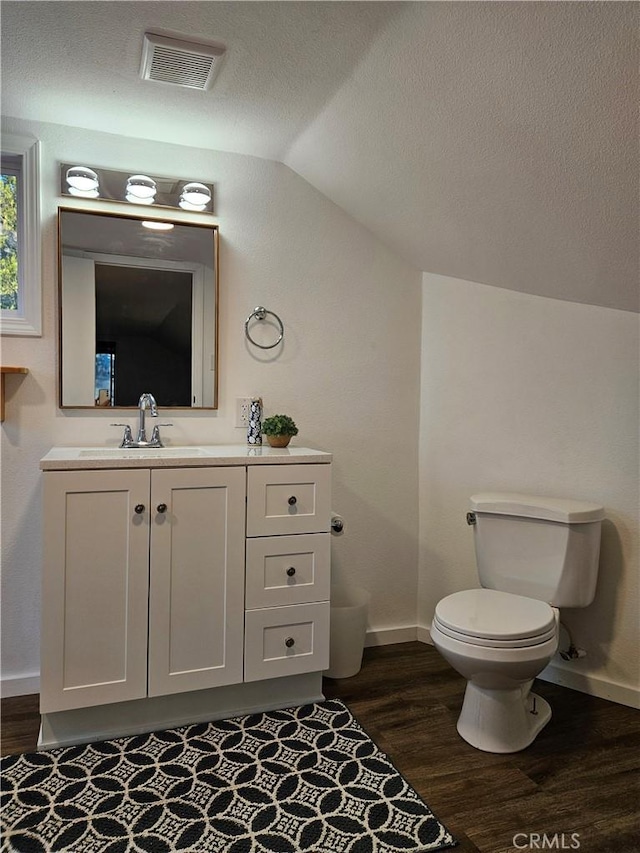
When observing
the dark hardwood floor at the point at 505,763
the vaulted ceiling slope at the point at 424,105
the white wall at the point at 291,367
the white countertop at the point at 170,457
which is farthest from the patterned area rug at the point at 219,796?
the vaulted ceiling slope at the point at 424,105

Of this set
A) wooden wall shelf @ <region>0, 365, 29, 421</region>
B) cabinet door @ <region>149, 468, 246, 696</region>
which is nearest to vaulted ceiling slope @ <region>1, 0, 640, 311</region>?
wooden wall shelf @ <region>0, 365, 29, 421</region>

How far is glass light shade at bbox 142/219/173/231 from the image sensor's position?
8.18 feet

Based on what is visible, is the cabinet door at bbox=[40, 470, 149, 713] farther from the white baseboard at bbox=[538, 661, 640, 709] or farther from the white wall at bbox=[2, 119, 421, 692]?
the white baseboard at bbox=[538, 661, 640, 709]

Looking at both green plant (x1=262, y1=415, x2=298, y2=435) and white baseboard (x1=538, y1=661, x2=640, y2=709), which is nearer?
white baseboard (x1=538, y1=661, x2=640, y2=709)

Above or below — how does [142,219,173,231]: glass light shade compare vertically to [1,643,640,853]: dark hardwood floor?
above

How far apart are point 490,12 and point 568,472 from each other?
1.63 m

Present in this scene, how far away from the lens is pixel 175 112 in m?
2.29

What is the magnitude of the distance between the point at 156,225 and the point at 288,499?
127cm

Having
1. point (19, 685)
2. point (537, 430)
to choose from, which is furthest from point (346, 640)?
point (19, 685)

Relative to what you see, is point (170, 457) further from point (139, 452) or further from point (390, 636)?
point (390, 636)

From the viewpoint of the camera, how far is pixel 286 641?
2.23 meters

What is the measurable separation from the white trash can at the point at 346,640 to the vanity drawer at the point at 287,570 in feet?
0.82

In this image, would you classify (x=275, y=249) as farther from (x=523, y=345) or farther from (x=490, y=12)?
(x=490, y=12)

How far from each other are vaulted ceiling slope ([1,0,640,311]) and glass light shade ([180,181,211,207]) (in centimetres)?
18
